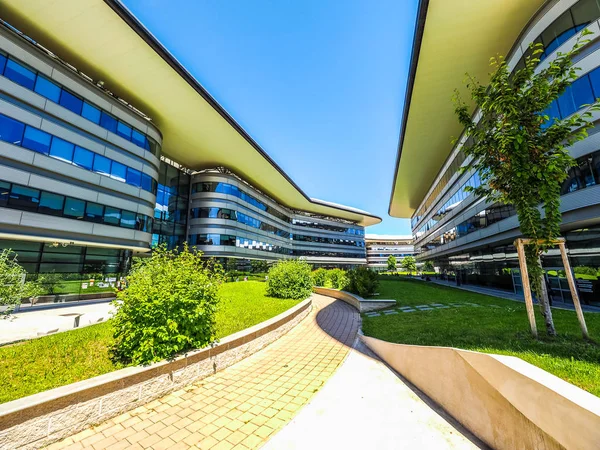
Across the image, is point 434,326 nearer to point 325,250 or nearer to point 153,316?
point 153,316

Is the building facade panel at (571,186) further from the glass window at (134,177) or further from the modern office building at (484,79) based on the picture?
the glass window at (134,177)

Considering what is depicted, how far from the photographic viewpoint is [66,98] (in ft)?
59.7

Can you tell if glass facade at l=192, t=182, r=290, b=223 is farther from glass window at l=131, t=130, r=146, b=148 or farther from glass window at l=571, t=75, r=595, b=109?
glass window at l=571, t=75, r=595, b=109

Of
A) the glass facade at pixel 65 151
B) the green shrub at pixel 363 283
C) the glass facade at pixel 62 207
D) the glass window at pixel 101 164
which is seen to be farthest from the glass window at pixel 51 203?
the green shrub at pixel 363 283

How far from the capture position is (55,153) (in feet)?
57.5

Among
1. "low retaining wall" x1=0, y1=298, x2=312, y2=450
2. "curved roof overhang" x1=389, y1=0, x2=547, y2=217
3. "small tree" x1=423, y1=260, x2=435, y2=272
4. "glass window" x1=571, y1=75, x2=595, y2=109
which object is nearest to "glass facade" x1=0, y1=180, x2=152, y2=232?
"low retaining wall" x1=0, y1=298, x2=312, y2=450

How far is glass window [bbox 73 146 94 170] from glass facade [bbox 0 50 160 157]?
258 cm

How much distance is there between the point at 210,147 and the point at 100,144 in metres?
12.3

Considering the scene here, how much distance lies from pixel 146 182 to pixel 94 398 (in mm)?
24150

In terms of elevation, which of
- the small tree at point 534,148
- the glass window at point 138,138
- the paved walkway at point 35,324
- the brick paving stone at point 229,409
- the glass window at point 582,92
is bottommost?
the brick paving stone at point 229,409

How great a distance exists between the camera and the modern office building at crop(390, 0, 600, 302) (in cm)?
1146

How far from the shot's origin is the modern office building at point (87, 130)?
15539mm

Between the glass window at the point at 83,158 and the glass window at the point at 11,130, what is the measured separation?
2.97 meters

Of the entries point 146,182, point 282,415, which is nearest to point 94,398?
point 282,415
